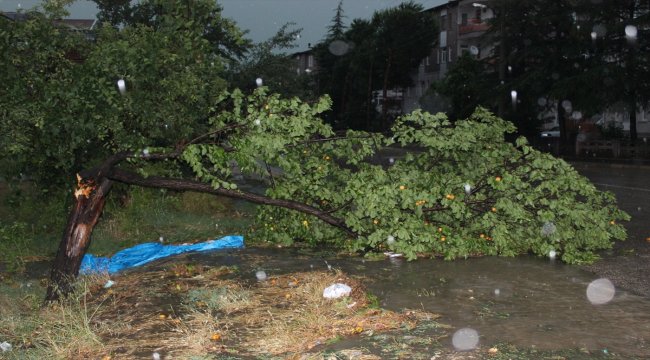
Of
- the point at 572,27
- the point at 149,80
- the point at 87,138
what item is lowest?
the point at 87,138

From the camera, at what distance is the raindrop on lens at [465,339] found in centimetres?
465

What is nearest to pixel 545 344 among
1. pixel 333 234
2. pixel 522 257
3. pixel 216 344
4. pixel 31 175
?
pixel 216 344

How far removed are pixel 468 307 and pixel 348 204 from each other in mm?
2506

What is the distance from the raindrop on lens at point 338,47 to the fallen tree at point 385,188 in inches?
2164

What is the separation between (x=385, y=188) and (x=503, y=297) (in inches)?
73.2

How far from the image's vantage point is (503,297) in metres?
6.07

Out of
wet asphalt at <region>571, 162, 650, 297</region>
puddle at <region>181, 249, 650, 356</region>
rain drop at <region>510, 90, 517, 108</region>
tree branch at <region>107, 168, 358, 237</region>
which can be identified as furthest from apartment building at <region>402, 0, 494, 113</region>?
tree branch at <region>107, 168, 358, 237</region>

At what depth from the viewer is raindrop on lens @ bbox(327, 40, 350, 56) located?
62.6 meters

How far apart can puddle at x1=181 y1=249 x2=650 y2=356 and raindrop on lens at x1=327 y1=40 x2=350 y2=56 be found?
183ft

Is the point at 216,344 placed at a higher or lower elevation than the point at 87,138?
lower

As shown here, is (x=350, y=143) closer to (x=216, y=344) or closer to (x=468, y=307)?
(x=468, y=307)

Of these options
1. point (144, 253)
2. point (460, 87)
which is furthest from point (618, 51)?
point (144, 253)

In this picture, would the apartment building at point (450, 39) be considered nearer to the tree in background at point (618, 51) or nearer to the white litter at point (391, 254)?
the tree in background at point (618, 51)

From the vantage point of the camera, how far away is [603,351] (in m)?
4.55
